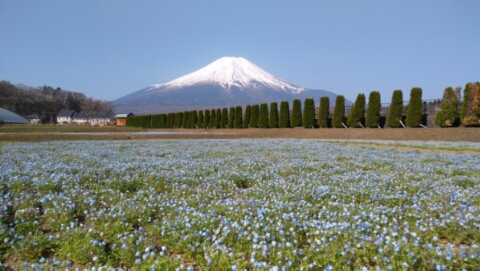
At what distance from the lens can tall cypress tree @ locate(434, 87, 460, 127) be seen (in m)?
28.3

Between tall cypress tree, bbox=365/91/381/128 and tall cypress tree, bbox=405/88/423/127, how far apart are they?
329cm

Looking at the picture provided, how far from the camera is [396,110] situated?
32344 millimetres

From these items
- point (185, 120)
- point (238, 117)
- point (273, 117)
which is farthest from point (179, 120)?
point (273, 117)

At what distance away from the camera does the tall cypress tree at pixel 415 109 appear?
3064cm

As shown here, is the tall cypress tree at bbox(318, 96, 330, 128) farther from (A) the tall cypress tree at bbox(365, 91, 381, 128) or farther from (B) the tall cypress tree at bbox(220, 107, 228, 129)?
(B) the tall cypress tree at bbox(220, 107, 228, 129)

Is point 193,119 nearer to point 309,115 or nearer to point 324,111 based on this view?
point 309,115

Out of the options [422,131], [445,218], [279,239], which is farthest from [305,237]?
[422,131]

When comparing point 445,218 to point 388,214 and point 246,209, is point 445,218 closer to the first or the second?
point 388,214

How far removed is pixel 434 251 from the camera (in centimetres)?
291

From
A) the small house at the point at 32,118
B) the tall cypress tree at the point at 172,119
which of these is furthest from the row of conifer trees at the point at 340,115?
the small house at the point at 32,118

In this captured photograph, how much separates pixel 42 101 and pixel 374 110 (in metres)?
148

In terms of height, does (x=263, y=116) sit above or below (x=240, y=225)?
above

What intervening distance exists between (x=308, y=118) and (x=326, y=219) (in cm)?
3696

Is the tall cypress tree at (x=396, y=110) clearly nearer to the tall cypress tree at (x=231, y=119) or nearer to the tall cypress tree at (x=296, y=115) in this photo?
the tall cypress tree at (x=296, y=115)
